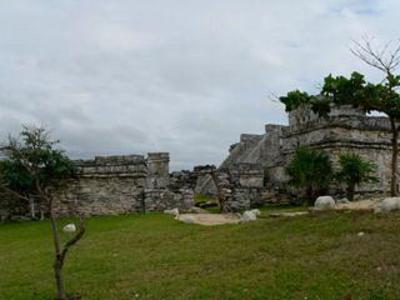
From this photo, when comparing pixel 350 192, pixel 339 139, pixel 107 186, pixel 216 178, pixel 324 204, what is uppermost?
pixel 339 139

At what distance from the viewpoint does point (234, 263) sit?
8.82 m

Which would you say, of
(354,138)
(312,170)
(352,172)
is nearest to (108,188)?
(312,170)

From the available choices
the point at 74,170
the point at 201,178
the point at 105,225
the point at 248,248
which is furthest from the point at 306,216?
the point at 201,178

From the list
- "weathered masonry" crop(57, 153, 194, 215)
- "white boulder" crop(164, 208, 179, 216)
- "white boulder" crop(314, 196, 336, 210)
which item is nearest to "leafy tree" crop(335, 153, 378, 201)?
"weathered masonry" crop(57, 153, 194, 215)

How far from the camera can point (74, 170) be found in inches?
812

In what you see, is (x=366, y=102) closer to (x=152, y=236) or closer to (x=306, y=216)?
(x=306, y=216)

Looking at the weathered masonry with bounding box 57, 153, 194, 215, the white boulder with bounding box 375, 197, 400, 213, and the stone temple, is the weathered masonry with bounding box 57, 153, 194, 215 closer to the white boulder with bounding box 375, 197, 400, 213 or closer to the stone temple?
the stone temple

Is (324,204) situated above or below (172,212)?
above

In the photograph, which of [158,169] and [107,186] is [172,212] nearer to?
[107,186]

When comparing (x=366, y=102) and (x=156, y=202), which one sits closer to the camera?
(x=366, y=102)

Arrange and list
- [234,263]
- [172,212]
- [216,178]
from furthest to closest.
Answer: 1. [216,178]
2. [172,212]
3. [234,263]

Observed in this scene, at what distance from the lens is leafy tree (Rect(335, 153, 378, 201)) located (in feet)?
63.1

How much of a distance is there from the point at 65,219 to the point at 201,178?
8.66 m

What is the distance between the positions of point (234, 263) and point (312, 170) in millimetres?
11570
